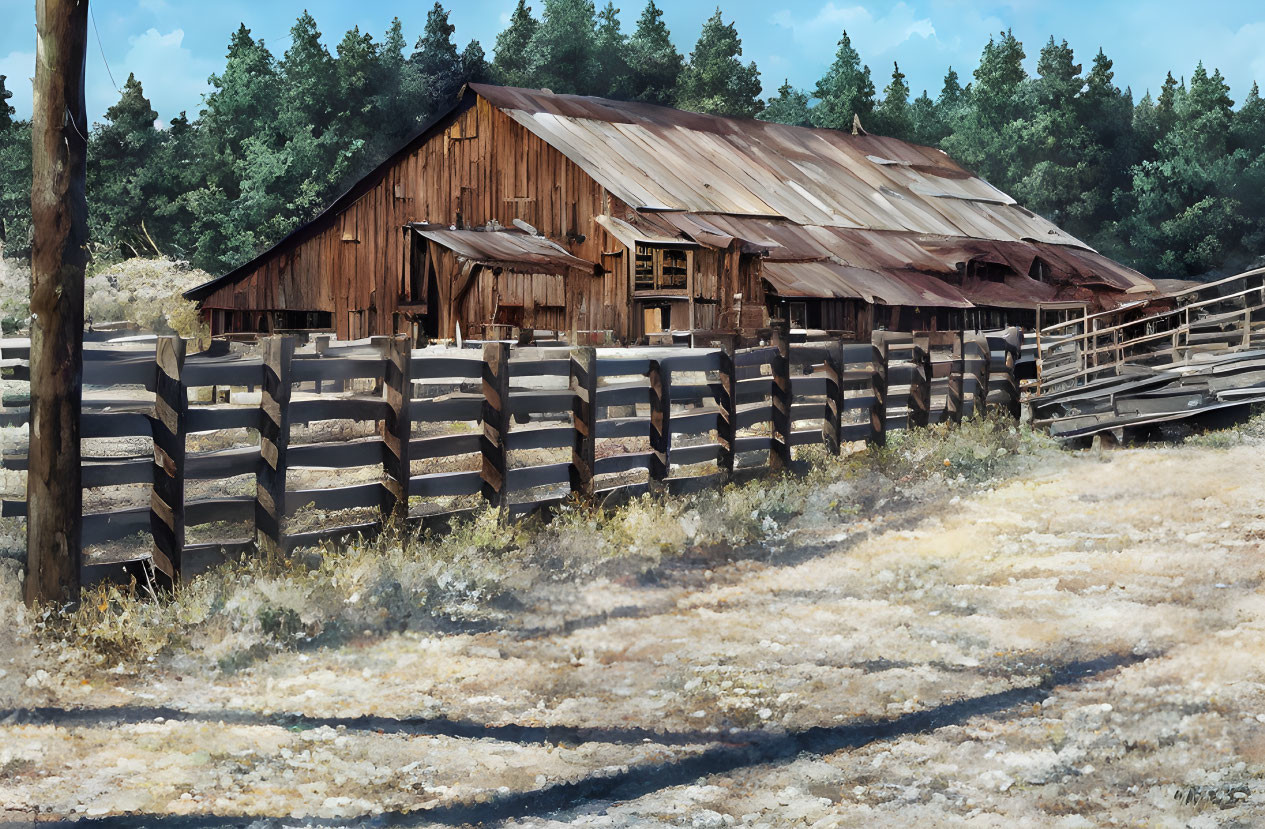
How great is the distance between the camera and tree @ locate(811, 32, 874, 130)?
241 ft

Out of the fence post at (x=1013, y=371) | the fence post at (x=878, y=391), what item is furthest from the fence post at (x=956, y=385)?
the fence post at (x=878, y=391)

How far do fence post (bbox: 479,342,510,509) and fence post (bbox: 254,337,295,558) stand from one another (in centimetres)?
196

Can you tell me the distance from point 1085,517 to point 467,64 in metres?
67.0

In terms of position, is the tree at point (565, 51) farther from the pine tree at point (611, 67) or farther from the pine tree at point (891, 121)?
the pine tree at point (891, 121)

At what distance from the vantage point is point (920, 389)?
54.9 feet

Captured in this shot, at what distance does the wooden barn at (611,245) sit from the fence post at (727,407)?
699 inches

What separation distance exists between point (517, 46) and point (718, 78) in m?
14.5

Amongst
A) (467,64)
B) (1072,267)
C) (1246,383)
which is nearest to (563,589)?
(1246,383)

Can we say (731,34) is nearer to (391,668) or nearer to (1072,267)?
(1072,267)

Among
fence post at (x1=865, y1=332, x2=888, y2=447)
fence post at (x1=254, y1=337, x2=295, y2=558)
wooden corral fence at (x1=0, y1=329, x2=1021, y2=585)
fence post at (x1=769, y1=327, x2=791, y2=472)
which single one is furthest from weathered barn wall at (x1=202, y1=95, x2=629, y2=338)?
fence post at (x1=254, y1=337, x2=295, y2=558)

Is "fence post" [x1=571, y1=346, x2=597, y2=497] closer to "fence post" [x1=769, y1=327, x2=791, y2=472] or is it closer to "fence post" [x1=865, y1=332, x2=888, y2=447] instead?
"fence post" [x1=769, y1=327, x2=791, y2=472]

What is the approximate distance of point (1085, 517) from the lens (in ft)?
38.4

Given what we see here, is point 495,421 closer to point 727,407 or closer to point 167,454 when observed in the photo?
point 167,454

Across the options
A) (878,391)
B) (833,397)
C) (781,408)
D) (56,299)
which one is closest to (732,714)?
(56,299)
